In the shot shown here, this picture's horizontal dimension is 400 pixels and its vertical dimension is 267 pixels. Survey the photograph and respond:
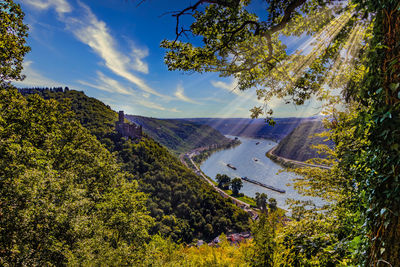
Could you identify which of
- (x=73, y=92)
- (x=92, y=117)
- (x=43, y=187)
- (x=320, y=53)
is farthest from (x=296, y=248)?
(x=73, y=92)

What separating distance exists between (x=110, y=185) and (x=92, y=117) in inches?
2338

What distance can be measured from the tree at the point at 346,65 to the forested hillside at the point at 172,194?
35674 mm

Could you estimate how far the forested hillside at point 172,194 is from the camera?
41.1 metres

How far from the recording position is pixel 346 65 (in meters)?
3.89

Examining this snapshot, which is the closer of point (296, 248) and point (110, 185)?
point (296, 248)

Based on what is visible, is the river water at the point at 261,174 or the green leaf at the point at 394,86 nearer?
the green leaf at the point at 394,86

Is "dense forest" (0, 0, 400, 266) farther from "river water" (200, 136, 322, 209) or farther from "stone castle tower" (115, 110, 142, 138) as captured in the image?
"river water" (200, 136, 322, 209)

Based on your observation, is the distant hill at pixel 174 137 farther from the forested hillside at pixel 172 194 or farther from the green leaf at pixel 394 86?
the green leaf at pixel 394 86

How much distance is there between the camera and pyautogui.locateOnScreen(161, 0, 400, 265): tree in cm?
161

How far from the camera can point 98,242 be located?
845cm

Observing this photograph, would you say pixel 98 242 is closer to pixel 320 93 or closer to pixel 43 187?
pixel 43 187

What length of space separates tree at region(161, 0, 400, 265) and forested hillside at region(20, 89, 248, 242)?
3567 cm

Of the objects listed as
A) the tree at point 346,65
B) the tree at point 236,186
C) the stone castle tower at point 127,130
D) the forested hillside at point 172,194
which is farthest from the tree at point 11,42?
the tree at point 236,186

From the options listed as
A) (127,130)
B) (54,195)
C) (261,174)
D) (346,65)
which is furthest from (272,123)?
(261,174)
